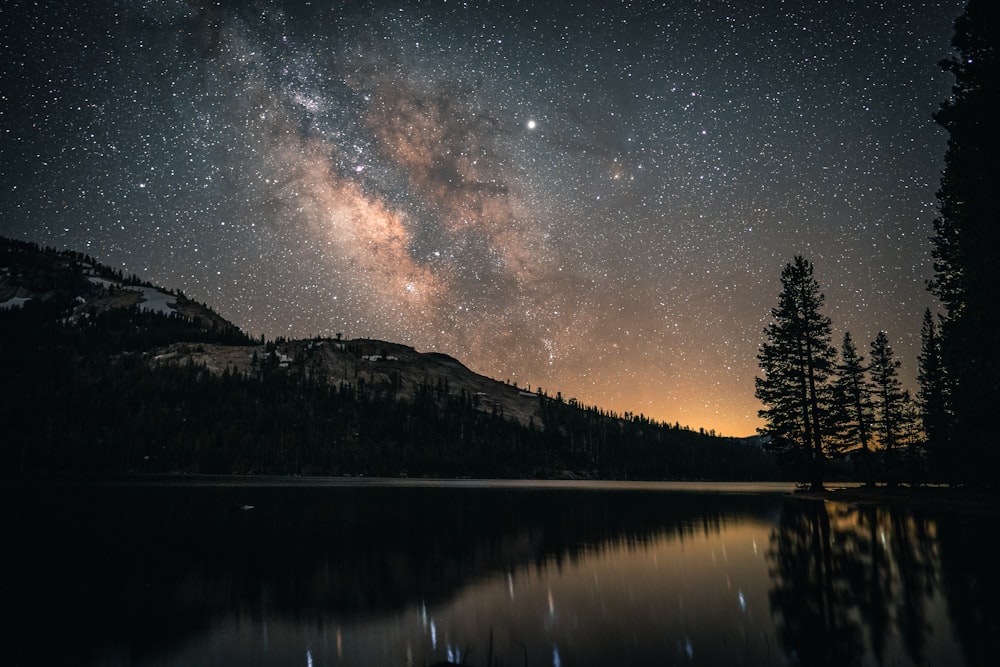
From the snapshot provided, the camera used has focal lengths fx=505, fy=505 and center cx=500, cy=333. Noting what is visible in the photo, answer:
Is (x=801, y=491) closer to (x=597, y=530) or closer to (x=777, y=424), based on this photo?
(x=777, y=424)

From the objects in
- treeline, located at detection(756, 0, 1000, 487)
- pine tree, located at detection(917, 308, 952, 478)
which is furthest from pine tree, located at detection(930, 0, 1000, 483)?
pine tree, located at detection(917, 308, 952, 478)

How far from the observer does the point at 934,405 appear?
51.9m

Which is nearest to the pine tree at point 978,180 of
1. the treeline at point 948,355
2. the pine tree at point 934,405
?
the treeline at point 948,355

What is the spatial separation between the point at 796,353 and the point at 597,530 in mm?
28677

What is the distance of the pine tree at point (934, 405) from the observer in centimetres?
4928

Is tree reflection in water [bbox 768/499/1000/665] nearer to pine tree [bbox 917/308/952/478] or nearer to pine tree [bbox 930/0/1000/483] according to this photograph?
pine tree [bbox 930/0/1000/483]

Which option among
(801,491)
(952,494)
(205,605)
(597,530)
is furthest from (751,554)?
(801,491)

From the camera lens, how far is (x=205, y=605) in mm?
12766

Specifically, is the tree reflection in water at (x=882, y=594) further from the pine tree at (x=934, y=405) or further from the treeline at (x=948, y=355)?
the pine tree at (x=934, y=405)

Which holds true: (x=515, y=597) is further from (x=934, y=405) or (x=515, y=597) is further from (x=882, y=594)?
(x=934, y=405)

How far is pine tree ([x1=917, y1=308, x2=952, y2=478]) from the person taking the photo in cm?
4928

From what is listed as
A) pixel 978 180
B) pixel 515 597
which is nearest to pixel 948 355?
pixel 978 180

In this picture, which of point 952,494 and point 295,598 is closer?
point 295,598

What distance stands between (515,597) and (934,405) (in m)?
58.6
